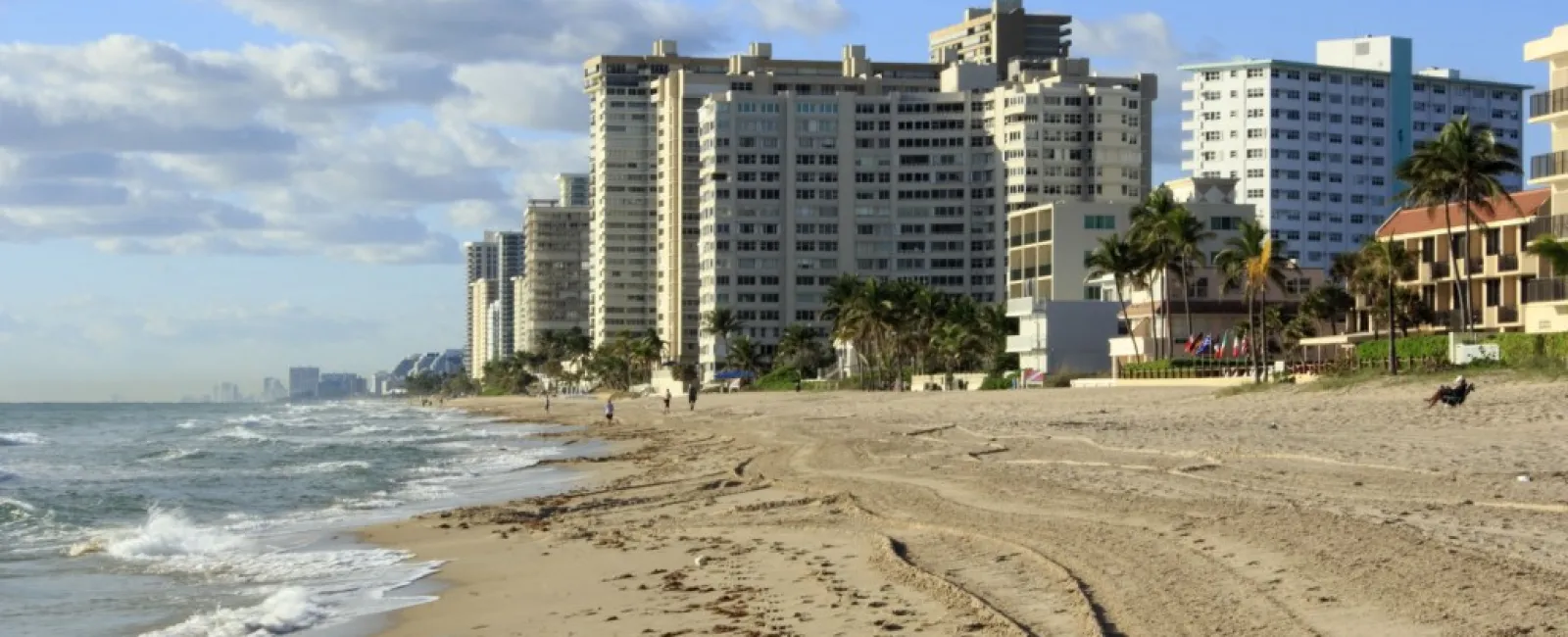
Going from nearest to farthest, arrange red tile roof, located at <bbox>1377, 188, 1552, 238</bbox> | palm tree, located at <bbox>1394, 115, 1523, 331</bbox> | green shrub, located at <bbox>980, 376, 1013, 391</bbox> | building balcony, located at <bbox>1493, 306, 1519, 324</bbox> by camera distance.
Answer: palm tree, located at <bbox>1394, 115, 1523, 331</bbox>
red tile roof, located at <bbox>1377, 188, 1552, 238</bbox>
building balcony, located at <bbox>1493, 306, 1519, 324</bbox>
green shrub, located at <bbox>980, 376, 1013, 391</bbox>

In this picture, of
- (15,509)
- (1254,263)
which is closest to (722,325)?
(1254,263)

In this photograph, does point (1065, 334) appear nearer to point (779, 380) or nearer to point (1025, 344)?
point (1025, 344)

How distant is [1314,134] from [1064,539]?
573 feet

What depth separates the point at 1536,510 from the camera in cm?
1681

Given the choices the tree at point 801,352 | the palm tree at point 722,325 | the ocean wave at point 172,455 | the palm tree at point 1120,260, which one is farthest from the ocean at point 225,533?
the palm tree at point 722,325

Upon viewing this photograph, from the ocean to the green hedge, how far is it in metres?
28.5

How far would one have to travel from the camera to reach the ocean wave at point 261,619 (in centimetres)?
1742

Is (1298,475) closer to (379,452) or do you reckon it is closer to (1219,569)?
(1219,569)

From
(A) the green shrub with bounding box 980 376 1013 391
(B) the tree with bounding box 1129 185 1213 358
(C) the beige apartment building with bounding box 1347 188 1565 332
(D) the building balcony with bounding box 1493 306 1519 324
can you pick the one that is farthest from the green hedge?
(A) the green shrub with bounding box 980 376 1013 391

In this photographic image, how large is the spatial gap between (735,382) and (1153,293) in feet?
214

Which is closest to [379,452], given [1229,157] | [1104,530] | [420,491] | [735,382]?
[420,491]

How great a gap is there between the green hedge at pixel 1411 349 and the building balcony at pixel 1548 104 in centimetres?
835

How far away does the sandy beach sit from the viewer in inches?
492

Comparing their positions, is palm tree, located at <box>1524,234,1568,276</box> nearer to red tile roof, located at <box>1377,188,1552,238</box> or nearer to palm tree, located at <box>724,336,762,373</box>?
red tile roof, located at <box>1377,188,1552,238</box>
